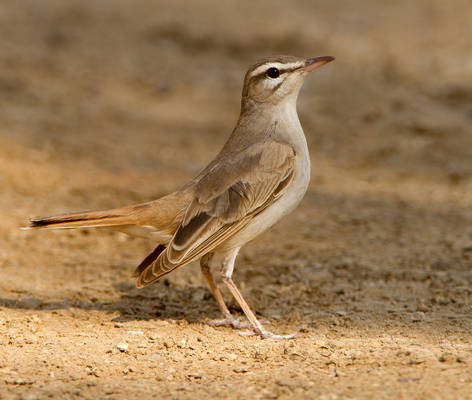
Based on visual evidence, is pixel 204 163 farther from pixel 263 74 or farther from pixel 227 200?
pixel 227 200

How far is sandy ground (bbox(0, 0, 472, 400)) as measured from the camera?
16.5 feet

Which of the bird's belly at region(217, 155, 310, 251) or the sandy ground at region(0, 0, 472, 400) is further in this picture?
the bird's belly at region(217, 155, 310, 251)

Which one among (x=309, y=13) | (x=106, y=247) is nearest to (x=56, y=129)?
(x=106, y=247)

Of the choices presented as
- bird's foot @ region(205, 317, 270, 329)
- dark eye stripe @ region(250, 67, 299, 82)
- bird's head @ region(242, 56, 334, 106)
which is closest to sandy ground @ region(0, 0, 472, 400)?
bird's foot @ region(205, 317, 270, 329)

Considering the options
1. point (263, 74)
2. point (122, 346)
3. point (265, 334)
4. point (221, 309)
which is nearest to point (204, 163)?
point (263, 74)

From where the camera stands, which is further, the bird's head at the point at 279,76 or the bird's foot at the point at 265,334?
the bird's head at the point at 279,76

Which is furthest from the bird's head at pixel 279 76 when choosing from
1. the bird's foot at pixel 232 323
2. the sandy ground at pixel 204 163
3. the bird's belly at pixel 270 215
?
the bird's foot at pixel 232 323

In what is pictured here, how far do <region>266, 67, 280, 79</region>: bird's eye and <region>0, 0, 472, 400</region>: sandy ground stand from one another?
2116mm

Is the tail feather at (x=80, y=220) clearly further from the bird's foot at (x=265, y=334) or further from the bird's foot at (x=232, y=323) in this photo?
the bird's foot at (x=265, y=334)

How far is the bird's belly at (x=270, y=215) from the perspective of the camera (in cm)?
613

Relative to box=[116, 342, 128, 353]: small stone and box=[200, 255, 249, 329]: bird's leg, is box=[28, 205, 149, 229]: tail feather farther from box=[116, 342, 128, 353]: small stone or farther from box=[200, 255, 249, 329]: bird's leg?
box=[116, 342, 128, 353]: small stone

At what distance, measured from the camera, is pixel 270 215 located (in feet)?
20.2

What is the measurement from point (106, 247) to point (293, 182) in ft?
10.0

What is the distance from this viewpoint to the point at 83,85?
13.6m
